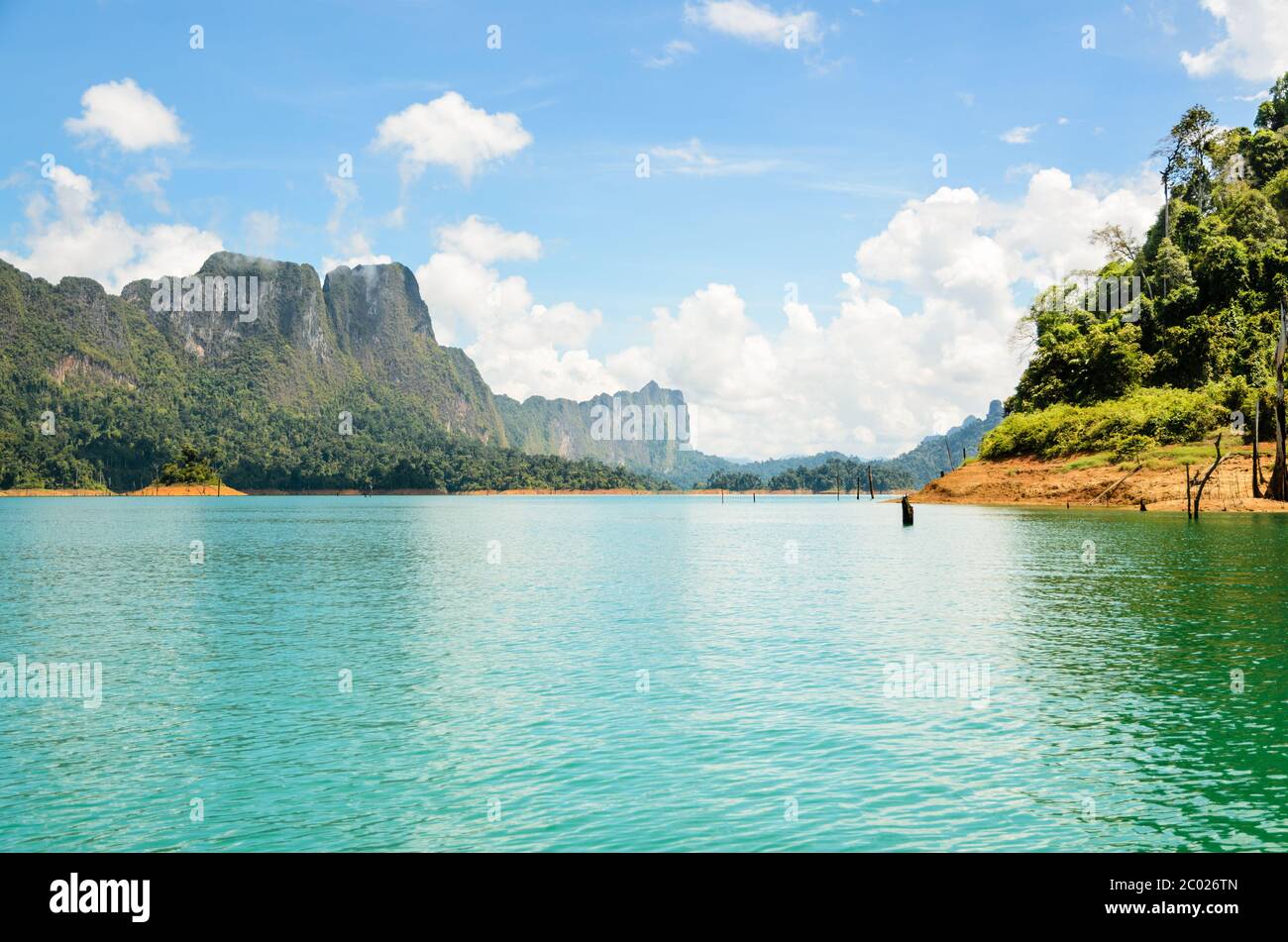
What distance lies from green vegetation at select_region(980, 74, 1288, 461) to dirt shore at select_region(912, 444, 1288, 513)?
192 cm

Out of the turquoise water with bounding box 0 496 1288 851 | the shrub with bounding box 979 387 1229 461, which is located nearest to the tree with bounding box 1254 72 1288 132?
the shrub with bounding box 979 387 1229 461

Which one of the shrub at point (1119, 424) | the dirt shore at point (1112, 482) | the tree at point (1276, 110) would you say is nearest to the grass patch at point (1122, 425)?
the shrub at point (1119, 424)

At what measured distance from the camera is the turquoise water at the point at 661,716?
12484mm

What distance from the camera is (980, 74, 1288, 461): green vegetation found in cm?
8731

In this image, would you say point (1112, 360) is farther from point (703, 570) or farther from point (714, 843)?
point (714, 843)

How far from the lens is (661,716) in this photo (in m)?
18.0

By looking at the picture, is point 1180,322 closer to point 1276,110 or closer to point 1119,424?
point 1119,424

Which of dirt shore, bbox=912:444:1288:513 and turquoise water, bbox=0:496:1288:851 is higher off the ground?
dirt shore, bbox=912:444:1288:513

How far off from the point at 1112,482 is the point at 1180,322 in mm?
22709

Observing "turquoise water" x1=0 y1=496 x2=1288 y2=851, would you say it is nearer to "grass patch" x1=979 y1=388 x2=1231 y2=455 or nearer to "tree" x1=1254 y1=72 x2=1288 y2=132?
"grass patch" x1=979 y1=388 x2=1231 y2=455

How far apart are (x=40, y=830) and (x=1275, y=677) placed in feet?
71.2

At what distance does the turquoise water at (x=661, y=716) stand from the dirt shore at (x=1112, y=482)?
125 ft

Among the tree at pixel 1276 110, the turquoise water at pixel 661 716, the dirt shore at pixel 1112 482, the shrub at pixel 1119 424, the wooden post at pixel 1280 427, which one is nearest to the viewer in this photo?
the turquoise water at pixel 661 716

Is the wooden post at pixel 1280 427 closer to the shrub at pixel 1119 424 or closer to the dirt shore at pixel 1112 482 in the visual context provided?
the dirt shore at pixel 1112 482
